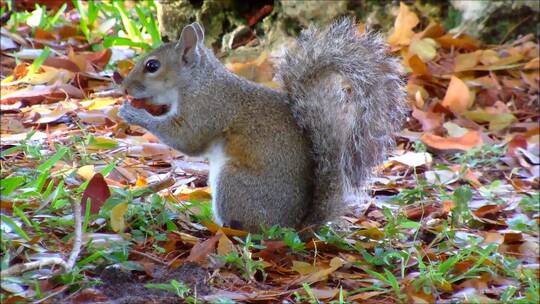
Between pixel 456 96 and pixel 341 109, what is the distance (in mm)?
2262

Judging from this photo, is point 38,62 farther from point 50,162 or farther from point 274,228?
point 274,228

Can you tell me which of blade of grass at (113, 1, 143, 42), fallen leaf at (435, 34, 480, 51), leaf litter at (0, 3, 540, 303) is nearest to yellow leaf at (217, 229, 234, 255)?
leaf litter at (0, 3, 540, 303)

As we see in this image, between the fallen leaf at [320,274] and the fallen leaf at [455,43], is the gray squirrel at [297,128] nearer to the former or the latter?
the fallen leaf at [320,274]

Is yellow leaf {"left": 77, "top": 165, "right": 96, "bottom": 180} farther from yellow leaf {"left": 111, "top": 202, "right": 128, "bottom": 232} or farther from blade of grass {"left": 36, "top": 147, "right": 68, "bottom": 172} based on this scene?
yellow leaf {"left": 111, "top": 202, "right": 128, "bottom": 232}

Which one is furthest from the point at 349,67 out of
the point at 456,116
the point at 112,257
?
the point at 456,116

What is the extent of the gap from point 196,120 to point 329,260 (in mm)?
772

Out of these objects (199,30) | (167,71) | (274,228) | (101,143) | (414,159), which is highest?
(199,30)

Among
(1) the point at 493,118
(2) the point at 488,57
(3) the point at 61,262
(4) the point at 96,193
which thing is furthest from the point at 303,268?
(2) the point at 488,57

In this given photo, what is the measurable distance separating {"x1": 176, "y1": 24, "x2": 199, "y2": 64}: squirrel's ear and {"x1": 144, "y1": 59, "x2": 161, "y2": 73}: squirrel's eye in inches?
4.3

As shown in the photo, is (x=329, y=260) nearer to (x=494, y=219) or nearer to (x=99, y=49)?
(x=494, y=219)

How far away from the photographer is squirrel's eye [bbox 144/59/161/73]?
382 centimetres

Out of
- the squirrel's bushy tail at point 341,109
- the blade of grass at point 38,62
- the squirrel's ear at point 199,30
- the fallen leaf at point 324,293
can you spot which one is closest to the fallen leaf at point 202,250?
the fallen leaf at point 324,293

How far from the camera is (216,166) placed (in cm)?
358

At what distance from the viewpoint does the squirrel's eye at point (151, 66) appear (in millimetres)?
3816
